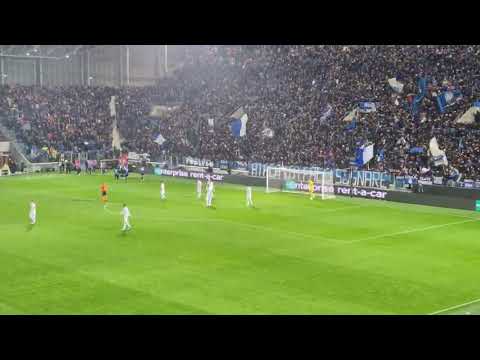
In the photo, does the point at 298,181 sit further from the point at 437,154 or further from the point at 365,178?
the point at 437,154

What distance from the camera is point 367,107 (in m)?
53.8

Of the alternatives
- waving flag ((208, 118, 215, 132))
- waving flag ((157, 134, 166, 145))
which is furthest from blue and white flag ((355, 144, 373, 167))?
waving flag ((157, 134, 166, 145))

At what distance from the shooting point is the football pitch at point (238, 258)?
20.7 m

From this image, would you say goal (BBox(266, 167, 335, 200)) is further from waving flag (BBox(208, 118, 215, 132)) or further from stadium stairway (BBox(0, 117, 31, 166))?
stadium stairway (BBox(0, 117, 31, 166))

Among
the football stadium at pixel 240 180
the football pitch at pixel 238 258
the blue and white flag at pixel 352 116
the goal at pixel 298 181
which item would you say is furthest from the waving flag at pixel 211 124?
the football pitch at pixel 238 258

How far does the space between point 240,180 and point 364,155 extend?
34.0 feet

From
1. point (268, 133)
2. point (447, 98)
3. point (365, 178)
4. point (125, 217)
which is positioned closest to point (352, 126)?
point (447, 98)

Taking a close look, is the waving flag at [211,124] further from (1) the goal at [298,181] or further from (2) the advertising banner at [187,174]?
(1) the goal at [298,181]

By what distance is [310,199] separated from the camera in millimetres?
45250

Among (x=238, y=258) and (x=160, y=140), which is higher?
(x=160, y=140)

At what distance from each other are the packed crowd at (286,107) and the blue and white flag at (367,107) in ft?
1.39

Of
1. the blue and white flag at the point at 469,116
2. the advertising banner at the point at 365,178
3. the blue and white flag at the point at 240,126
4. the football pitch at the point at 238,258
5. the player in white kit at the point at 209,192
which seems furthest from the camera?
→ the blue and white flag at the point at 240,126

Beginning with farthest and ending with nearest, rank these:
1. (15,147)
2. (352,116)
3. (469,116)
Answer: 1. (15,147)
2. (352,116)
3. (469,116)

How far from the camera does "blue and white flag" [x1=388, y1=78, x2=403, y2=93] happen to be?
52781mm
